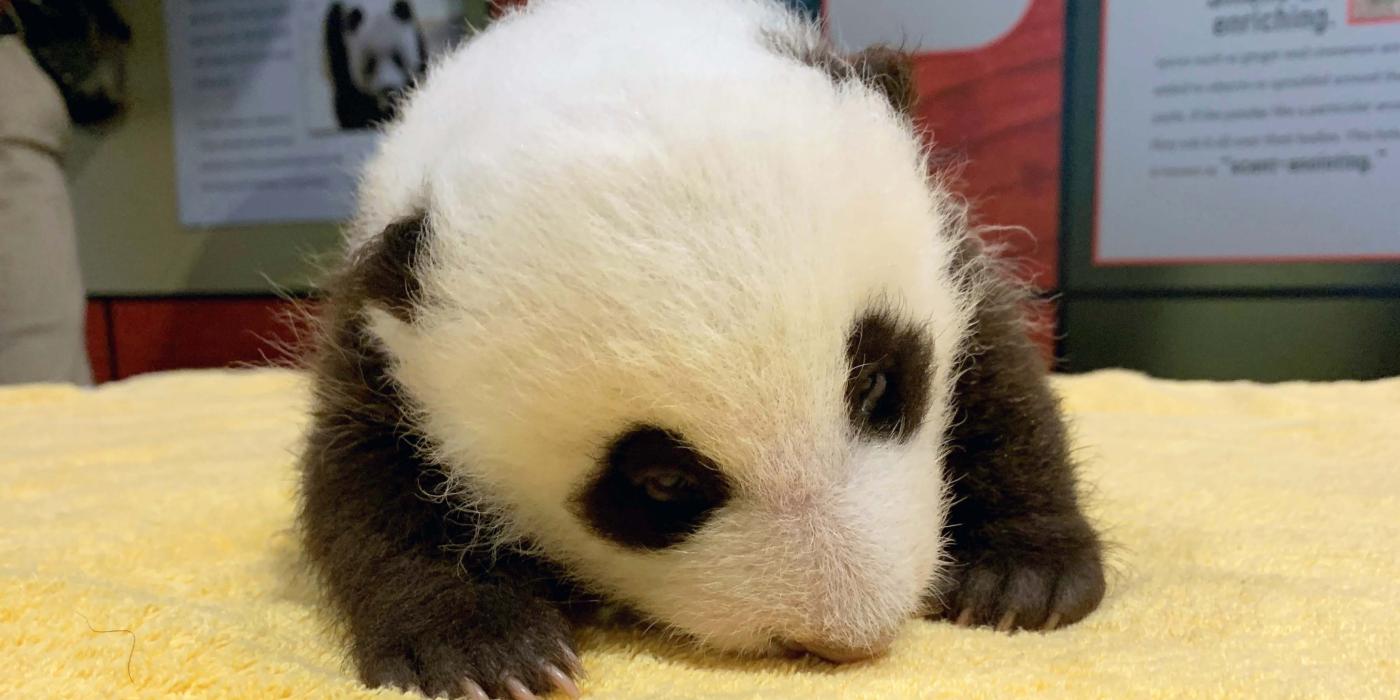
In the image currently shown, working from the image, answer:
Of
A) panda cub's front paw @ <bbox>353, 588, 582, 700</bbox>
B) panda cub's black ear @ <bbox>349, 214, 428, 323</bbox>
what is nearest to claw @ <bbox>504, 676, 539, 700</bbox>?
panda cub's front paw @ <bbox>353, 588, 582, 700</bbox>

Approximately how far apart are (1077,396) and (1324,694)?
1.56 m

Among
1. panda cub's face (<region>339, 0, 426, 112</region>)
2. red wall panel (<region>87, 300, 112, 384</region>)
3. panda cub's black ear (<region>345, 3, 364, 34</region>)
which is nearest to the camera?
panda cub's face (<region>339, 0, 426, 112</region>)

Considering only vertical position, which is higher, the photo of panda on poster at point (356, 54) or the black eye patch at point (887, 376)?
the black eye patch at point (887, 376)

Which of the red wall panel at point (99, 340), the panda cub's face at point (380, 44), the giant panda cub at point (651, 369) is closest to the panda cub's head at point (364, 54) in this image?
the panda cub's face at point (380, 44)

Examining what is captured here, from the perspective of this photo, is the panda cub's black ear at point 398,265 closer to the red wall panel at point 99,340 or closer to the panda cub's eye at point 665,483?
the panda cub's eye at point 665,483

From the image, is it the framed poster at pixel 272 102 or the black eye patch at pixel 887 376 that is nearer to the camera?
the black eye patch at pixel 887 376

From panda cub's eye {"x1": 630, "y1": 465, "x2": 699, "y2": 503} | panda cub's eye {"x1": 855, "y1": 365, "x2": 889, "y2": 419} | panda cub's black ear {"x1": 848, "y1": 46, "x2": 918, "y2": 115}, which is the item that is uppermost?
panda cub's black ear {"x1": 848, "y1": 46, "x2": 918, "y2": 115}

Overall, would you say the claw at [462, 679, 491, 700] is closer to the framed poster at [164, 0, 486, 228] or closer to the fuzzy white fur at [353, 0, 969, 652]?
the fuzzy white fur at [353, 0, 969, 652]

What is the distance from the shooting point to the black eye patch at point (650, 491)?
0.77m

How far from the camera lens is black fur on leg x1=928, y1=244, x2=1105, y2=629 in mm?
1038

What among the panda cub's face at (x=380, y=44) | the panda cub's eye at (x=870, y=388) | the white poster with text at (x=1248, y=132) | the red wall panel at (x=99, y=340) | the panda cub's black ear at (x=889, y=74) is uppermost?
the panda cub's black ear at (x=889, y=74)

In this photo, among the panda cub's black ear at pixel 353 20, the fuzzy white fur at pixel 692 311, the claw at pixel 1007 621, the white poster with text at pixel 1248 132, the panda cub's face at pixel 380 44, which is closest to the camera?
the fuzzy white fur at pixel 692 311

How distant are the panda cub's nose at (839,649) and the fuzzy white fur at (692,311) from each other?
0.04ft

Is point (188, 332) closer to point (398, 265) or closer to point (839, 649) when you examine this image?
point (398, 265)
